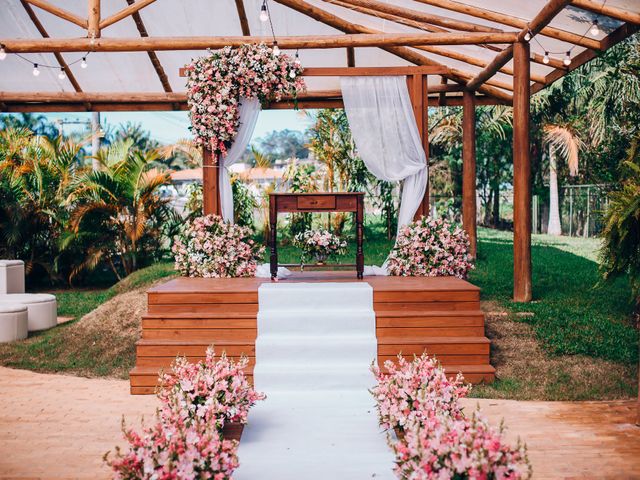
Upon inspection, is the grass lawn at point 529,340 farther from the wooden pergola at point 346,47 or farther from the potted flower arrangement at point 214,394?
the potted flower arrangement at point 214,394

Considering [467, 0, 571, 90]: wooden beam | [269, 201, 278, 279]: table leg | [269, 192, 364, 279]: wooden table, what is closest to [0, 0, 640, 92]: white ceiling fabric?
[467, 0, 571, 90]: wooden beam

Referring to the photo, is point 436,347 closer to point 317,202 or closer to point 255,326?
point 255,326

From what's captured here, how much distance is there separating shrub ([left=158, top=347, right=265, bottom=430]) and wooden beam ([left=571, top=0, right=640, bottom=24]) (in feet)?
15.6

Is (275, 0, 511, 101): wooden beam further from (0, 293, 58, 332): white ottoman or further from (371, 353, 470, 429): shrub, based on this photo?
(371, 353, 470, 429): shrub

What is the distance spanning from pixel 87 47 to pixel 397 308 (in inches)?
179

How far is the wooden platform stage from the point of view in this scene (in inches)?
223

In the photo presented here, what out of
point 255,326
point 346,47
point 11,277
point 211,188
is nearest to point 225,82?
point 211,188

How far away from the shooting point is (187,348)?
5691 millimetres

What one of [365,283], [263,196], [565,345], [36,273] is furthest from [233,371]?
[263,196]

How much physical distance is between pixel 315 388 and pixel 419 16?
481cm

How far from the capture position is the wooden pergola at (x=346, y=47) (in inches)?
295

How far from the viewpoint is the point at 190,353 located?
18.7ft

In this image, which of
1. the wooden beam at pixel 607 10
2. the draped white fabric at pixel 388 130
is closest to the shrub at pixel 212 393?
the draped white fabric at pixel 388 130

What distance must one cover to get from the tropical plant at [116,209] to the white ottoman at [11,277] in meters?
1.65
